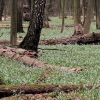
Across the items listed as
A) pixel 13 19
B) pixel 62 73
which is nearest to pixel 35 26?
pixel 13 19

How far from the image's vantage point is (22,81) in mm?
8414

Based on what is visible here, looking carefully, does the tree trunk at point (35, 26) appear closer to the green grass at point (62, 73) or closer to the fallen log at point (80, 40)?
the green grass at point (62, 73)

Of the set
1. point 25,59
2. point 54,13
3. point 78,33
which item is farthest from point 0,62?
point 54,13

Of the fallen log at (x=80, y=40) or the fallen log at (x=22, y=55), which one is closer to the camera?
the fallen log at (x=22, y=55)

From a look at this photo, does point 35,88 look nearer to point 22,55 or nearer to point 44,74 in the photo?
point 44,74

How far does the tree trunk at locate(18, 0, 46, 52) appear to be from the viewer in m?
13.9

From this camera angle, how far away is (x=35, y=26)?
14156mm

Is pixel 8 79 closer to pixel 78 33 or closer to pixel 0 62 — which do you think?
pixel 0 62

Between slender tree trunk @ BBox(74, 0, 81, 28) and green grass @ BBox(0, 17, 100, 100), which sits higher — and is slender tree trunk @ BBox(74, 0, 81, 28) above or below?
above

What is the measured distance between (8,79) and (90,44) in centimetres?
1234

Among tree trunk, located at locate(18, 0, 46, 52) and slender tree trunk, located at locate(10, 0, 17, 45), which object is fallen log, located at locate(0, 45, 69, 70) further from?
slender tree trunk, located at locate(10, 0, 17, 45)

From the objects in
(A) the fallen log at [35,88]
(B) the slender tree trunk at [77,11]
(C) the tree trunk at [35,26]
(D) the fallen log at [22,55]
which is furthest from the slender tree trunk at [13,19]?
(A) the fallen log at [35,88]

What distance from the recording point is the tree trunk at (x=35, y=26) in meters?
13.9

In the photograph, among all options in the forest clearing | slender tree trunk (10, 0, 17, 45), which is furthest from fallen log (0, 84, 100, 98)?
slender tree trunk (10, 0, 17, 45)
